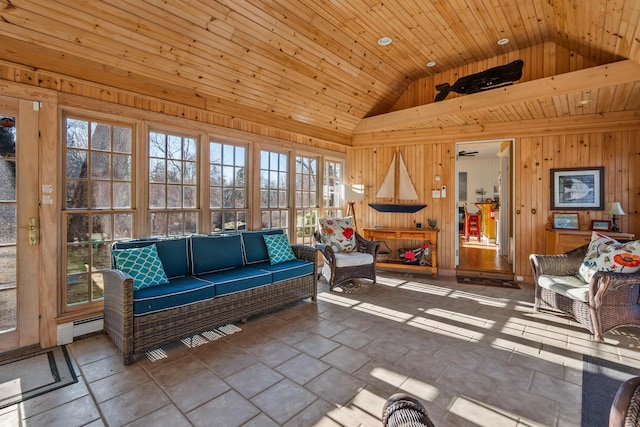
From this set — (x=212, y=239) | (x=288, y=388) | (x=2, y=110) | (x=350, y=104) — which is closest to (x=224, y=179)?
(x=212, y=239)

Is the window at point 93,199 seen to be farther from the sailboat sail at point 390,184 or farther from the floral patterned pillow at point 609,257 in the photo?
the floral patterned pillow at point 609,257

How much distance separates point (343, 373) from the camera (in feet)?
7.93

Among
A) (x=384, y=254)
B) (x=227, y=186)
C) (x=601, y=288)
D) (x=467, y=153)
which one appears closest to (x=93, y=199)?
(x=227, y=186)

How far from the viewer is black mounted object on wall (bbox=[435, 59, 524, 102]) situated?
14.2 feet

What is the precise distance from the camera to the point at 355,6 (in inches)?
140

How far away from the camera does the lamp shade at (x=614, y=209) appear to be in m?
4.25

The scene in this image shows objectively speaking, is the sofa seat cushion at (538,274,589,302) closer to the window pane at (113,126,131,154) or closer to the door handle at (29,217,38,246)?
the window pane at (113,126,131,154)

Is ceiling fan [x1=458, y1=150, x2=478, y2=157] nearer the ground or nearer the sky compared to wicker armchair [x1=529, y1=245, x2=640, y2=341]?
nearer the sky

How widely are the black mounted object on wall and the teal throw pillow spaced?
4762mm

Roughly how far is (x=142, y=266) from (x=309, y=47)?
3.26 meters

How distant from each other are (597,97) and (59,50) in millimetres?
6072

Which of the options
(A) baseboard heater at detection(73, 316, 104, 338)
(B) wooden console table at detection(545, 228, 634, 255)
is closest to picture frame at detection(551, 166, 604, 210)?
(B) wooden console table at detection(545, 228, 634, 255)

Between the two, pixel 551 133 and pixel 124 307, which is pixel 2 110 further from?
pixel 551 133

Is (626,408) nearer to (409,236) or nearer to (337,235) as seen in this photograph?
(337,235)
